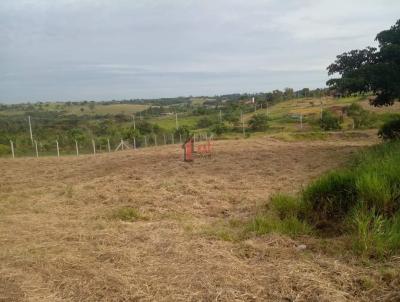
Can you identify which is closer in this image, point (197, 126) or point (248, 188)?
point (248, 188)

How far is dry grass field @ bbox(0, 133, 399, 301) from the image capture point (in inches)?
126

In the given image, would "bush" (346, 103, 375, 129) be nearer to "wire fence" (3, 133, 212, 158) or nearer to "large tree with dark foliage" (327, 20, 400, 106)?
"wire fence" (3, 133, 212, 158)

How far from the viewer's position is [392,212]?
447 cm

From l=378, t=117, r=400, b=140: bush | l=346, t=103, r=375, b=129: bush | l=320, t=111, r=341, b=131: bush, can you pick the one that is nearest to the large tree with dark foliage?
l=378, t=117, r=400, b=140: bush

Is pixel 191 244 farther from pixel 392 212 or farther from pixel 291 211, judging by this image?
pixel 392 212

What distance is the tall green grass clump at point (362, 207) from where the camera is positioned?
376cm

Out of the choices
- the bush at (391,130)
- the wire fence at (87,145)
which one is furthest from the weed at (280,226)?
the wire fence at (87,145)

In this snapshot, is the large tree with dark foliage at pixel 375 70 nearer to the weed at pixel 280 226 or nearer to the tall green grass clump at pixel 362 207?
the tall green grass clump at pixel 362 207

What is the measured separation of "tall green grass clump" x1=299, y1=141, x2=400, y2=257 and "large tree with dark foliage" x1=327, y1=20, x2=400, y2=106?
6608mm

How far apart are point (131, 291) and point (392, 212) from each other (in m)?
2.87

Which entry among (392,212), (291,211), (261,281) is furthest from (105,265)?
(392,212)

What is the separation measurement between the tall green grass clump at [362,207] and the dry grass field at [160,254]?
0.93 ft

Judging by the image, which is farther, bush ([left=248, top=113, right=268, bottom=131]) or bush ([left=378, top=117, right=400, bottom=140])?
bush ([left=248, top=113, right=268, bottom=131])

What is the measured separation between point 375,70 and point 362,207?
820cm
